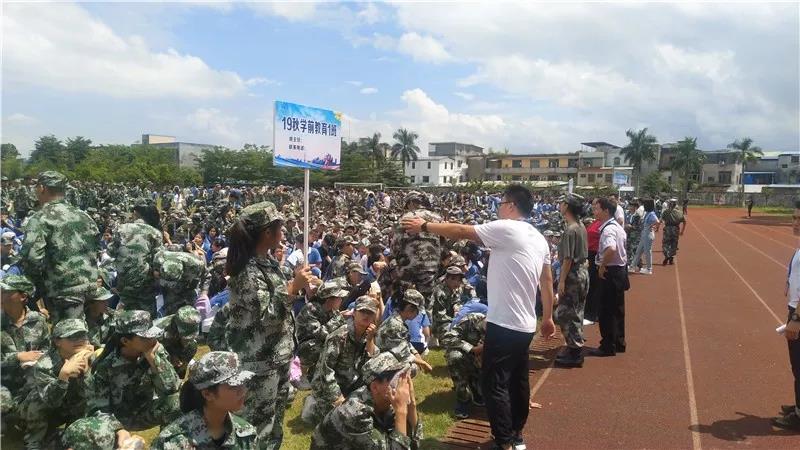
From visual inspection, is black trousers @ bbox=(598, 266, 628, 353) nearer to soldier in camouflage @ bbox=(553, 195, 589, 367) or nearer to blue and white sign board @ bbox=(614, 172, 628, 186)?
soldier in camouflage @ bbox=(553, 195, 589, 367)

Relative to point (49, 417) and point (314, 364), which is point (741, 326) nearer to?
point (314, 364)

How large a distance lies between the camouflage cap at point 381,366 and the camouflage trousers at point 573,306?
3151 mm

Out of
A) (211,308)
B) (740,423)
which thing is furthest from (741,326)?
(211,308)

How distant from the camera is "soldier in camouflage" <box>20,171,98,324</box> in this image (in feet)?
14.9

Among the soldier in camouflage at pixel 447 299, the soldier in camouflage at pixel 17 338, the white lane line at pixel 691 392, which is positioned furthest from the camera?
the soldier in camouflage at pixel 447 299

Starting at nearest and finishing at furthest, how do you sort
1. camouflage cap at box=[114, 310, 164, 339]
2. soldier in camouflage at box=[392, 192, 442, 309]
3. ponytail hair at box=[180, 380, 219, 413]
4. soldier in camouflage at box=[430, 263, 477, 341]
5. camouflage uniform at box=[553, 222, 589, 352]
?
ponytail hair at box=[180, 380, 219, 413] → camouflage cap at box=[114, 310, 164, 339] → soldier in camouflage at box=[392, 192, 442, 309] → soldier in camouflage at box=[430, 263, 477, 341] → camouflage uniform at box=[553, 222, 589, 352]

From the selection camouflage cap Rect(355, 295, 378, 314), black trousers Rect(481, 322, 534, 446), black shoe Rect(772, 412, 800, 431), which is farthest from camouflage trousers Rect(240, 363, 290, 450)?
black shoe Rect(772, 412, 800, 431)

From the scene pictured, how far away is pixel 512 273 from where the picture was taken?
142 inches

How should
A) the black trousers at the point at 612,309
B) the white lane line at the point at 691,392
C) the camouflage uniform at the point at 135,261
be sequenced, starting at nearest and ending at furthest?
the white lane line at the point at 691,392, the camouflage uniform at the point at 135,261, the black trousers at the point at 612,309

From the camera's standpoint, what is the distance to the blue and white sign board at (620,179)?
188ft

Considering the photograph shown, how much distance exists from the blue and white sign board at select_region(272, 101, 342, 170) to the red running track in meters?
3.33

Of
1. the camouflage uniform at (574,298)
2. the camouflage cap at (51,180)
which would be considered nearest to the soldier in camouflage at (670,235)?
the camouflage uniform at (574,298)

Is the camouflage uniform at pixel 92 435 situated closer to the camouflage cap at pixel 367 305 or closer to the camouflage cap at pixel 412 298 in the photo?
the camouflage cap at pixel 367 305

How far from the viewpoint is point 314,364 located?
495cm
